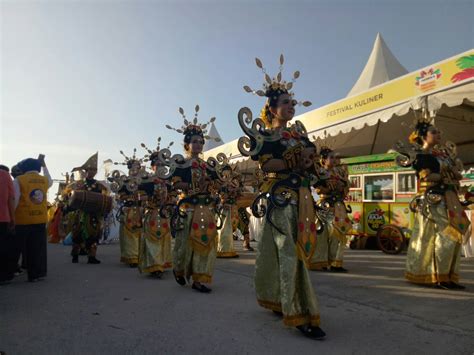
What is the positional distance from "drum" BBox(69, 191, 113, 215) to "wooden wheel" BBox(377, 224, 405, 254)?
247 inches

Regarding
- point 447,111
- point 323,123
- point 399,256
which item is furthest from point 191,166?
point 447,111

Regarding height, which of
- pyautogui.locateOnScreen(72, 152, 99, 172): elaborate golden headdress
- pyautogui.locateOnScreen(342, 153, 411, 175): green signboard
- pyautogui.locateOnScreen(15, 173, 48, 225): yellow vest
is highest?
pyautogui.locateOnScreen(342, 153, 411, 175): green signboard

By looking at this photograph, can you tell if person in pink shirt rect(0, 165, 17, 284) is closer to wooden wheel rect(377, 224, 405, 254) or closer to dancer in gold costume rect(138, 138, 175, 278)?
dancer in gold costume rect(138, 138, 175, 278)

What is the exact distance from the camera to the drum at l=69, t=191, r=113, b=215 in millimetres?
7121

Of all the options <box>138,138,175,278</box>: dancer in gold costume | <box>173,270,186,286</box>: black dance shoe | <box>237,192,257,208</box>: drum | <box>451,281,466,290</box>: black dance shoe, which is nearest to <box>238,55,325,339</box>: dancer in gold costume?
<box>173,270,186,286</box>: black dance shoe

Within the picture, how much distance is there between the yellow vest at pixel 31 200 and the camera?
5504mm

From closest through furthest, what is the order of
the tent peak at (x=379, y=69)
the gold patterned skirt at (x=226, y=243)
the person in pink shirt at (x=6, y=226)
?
1. the person in pink shirt at (x=6, y=226)
2. the gold patterned skirt at (x=226, y=243)
3. the tent peak at (x=379, y=69)

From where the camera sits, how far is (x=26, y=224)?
Answer: 18.1 feet

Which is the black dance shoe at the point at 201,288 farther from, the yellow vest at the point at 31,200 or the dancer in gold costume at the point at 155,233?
the yellow vest at the point at 31,200

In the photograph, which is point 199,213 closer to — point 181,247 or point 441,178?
point 181,247

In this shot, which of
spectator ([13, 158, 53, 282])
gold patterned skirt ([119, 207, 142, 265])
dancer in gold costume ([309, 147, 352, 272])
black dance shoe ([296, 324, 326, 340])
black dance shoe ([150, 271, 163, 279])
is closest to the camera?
black dance shoe ([296, 324, 326, 340])

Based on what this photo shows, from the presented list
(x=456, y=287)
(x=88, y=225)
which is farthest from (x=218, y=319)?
(x=88, y=225)

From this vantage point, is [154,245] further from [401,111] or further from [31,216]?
[401,111]

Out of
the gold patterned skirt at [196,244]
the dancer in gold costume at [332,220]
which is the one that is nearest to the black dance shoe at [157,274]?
the gold patterned skirt at [196,244]
